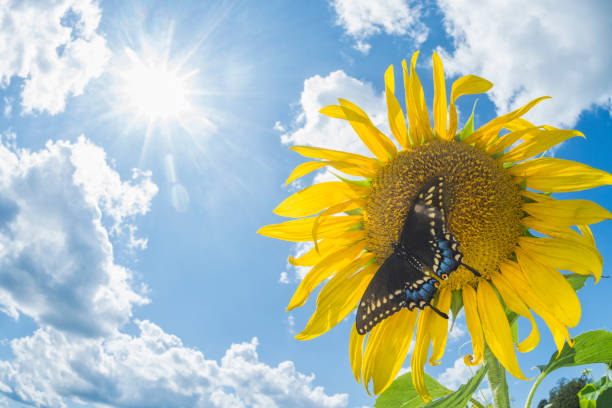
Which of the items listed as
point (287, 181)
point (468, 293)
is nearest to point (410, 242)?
point (468, 293)

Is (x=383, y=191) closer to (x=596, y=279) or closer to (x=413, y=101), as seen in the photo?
(x=413, y=101)

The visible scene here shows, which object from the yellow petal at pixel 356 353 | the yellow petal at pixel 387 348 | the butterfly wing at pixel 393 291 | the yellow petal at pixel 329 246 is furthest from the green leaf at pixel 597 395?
the yellow petal at pixel 329 246

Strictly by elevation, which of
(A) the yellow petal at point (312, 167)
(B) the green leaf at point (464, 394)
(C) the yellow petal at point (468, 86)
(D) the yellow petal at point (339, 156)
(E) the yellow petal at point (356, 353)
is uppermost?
(C) the yellow petal at point (468, 86)

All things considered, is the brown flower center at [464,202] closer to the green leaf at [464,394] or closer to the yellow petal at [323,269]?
the yellow petal at [323,269]

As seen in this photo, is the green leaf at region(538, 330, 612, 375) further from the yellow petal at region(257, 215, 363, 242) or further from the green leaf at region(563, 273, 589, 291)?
the yellow petal at region(257, 215, 363, 242)

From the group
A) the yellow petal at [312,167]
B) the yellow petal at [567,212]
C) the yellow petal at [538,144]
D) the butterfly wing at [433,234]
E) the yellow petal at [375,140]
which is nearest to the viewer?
the butterfly wing at [433,234]

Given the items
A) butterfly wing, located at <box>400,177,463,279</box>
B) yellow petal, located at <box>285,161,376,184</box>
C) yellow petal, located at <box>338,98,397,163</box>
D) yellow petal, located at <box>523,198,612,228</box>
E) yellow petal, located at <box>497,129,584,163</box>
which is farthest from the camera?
yellow petal, located at <box>338,98,397,163</box>

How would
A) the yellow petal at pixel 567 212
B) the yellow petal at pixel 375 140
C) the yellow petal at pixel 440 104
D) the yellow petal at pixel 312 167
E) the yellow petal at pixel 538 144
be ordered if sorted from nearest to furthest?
the yellow petal at pixel 567 212 → the yellow petal at pixel 538 144 → the yellow petal at pixel 312 167 → the yellow petal at pixel 440 104 → the yellow petal at pixel 375 140

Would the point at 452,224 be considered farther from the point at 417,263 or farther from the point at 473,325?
the point at 473,325

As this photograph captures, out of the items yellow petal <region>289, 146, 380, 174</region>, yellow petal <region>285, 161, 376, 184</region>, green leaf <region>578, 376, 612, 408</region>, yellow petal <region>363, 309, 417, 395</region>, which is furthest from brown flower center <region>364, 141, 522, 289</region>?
green leaf <region>578, 376, 612, 408</region>
